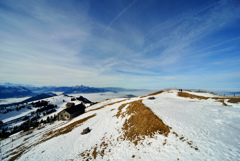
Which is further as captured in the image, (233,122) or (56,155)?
(56,155)

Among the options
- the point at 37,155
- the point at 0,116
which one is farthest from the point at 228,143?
the point at 0,116

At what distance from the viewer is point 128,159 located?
12031 mm

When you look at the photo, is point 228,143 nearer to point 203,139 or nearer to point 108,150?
Result: point 203,139

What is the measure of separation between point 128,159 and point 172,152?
5.78 metres

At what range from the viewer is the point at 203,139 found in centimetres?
1141

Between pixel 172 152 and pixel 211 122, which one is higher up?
pixel 211 122

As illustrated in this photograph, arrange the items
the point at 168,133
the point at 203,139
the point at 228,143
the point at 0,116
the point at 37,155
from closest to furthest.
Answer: the point at 228,143
the point at 203,139
the point at 168,133
the point at 37,155
the point at 0,116

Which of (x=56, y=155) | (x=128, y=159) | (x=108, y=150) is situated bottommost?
(x=56, y=155)

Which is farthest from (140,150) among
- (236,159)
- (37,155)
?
(37,155)

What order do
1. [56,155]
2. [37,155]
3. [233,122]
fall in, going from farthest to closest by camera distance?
1. [37,155]
2. [56,155]
3. [233,122]

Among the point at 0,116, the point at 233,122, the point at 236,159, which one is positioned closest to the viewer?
the point at 236,159

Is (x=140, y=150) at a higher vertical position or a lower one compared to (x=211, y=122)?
lower

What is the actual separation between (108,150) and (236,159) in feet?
50.3

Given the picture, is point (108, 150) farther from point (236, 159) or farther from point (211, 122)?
point (211, 122)
